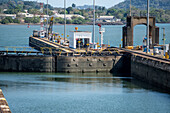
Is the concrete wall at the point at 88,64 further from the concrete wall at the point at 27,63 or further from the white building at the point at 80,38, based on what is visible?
the white building at the point at 80,38

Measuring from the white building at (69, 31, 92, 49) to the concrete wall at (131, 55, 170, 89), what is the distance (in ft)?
59.2

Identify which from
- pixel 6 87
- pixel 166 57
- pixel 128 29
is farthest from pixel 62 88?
pixel 128 29

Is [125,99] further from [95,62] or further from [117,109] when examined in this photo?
[95,62]

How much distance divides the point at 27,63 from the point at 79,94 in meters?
20.0

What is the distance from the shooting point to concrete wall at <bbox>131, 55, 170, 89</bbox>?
64.6 m

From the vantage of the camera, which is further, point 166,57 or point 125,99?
point 166,57

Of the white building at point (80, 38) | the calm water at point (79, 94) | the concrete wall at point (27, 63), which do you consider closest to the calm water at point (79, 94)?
the calm water at point (79, 94)

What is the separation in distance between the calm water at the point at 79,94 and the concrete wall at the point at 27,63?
127 cm

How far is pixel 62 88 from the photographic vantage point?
6912 centimetres

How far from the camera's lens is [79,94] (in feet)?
211

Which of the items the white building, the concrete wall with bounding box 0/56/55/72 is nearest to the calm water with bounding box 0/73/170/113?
the concrete wall with bounding box 0/56/55/72

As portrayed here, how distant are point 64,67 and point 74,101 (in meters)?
21.8

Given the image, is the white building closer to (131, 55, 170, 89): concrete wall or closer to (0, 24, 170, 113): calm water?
(0, 24, 170, 113): calm water

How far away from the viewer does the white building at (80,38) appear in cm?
9506
